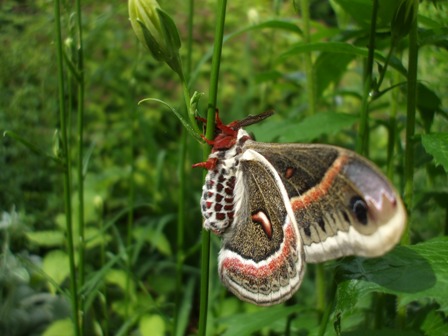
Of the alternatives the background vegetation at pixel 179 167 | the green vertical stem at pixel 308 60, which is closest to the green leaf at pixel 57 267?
the background vegetation at pixel 179 167

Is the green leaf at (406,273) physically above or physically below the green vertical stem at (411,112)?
below

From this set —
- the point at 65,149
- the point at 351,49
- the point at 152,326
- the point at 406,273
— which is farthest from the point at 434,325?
the point at 152,326

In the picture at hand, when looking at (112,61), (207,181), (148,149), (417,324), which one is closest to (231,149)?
(207,181)

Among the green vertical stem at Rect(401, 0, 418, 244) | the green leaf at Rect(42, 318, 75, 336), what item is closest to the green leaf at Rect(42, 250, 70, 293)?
the green leaf at Rect(42, 318, 75, 336)

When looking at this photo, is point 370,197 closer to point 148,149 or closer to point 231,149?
point 231,149

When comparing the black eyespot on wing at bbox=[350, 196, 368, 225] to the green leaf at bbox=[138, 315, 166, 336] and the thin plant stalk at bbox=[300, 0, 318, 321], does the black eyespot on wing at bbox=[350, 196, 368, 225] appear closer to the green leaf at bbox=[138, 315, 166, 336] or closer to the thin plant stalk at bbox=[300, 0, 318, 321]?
the thin plant stalk at bbox=[300, 0, 318, 321]

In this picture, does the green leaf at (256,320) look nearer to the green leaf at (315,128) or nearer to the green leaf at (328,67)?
the green leaf at (315,128)
